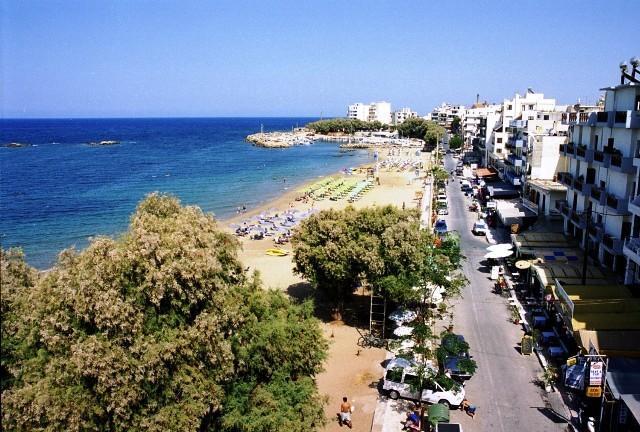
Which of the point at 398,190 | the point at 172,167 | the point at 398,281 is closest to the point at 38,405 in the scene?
the point at 398,281

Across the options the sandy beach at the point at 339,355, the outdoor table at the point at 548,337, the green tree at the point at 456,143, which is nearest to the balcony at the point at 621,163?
the outdoor table at the point at 548,337

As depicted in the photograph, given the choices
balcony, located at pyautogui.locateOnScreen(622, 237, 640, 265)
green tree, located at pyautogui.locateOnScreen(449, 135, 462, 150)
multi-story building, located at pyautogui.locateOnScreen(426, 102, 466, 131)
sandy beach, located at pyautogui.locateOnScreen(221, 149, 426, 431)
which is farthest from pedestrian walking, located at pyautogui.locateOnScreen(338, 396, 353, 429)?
multi-story building, located at pyautogui.locateOnScreen(426, 102, 466, 131)

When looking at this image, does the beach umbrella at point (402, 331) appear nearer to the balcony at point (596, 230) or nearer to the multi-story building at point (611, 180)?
the multi-story building at point (611, 180)

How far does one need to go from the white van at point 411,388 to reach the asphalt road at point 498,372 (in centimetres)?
88

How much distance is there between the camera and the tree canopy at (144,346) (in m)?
10.6

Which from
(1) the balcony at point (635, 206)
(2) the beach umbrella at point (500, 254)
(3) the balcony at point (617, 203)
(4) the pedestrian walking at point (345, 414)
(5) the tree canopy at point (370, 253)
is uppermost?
(1) the balcony at point (635, 206)

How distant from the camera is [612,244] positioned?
917 inches

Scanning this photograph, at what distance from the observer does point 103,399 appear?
1066cm

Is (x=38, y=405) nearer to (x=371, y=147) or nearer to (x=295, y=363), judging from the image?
(x=295, y=363)

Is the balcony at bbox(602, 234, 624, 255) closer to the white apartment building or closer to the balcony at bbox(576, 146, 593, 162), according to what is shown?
the balcony at bbox(576, 146, 593, 162)

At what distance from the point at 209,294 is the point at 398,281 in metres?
11.1

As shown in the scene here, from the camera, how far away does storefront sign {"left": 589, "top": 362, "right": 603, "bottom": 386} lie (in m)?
14.9

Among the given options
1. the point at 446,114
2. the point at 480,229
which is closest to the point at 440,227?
the point at 480,229

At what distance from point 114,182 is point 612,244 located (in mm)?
71796
